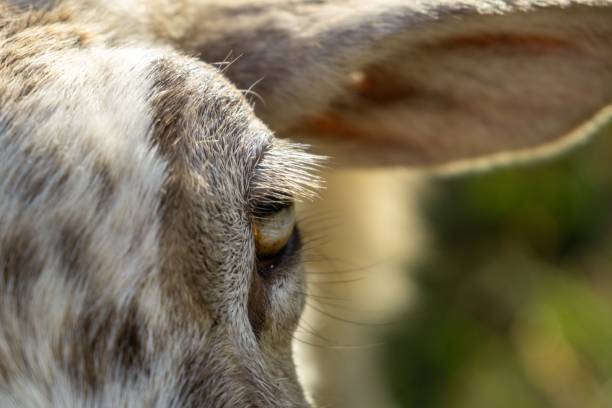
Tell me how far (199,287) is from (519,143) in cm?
136

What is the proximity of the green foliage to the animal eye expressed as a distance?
13.1ft

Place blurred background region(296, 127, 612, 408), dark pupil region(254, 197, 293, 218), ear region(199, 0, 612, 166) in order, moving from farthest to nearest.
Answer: blurred background region(296, 127, 612, 408) < ear region(199, 0, 612, 166) < dark pupil region(254, 197, 293, 218)

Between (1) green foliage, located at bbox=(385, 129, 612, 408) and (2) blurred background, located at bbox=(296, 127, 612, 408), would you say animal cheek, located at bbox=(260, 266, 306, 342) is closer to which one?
(2) blurred background, located at bbox=(296, 127, 612, 408)

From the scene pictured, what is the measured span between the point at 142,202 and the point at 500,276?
5.00 metres

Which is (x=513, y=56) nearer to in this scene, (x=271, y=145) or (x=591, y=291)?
(x=271, y=145)

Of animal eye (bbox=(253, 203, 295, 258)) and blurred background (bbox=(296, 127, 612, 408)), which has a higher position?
animal eye (bbox=(253, 203, 295, 258))

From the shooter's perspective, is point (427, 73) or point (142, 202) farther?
point (427, 73)

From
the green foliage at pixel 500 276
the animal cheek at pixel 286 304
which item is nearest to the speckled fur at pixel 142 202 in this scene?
the animal cheek at pixel 286 304

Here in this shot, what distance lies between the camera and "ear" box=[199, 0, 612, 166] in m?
2.48

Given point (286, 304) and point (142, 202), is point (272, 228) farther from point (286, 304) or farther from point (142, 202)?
point (142, 202)

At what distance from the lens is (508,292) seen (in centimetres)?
651

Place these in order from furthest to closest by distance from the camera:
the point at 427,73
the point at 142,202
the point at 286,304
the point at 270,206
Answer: the point at 427,73, the point at 286,304, the point at 270,206, the point at 142,202

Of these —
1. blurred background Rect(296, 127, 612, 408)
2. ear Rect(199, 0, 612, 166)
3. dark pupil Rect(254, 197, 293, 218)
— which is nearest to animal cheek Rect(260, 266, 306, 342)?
dark pupil Rect(254, 197, 293, 218)

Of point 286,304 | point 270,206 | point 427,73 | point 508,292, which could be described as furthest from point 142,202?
point 508,292
